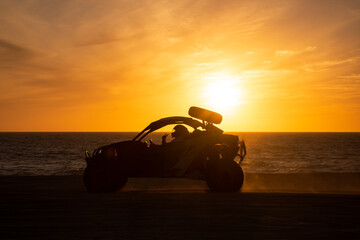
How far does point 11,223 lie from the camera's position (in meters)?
7.41

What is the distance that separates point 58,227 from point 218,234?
2.48 m

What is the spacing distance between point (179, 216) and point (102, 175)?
4.78 m

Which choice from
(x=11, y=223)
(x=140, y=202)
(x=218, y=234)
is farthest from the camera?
(x=140, y=202)

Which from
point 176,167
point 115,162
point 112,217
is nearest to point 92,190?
point 115,162

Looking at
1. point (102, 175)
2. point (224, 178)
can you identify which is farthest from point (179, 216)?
point (102, 175)

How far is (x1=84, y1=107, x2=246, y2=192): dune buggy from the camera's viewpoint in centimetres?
1213

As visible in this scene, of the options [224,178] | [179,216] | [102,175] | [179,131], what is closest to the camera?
[179,216]

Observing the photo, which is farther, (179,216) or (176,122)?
(176,122)

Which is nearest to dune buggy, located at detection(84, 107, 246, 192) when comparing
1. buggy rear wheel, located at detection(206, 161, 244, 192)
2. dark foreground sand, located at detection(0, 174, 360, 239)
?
buggy rear wheel, located at detection(206, 161, 244, 192)

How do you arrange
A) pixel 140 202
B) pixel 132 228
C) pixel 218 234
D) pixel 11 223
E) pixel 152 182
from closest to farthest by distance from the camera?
pixel 218 234 → pixel 132 228 → pixel 11 223 → pixel 140 202 → pixel 152 182

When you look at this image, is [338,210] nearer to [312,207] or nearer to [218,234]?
[312,207]

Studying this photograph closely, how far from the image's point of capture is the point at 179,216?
7.91 m

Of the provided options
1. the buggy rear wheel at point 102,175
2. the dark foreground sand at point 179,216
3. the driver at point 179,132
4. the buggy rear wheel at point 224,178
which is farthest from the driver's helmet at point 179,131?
the dark foreground sand at point 179,216

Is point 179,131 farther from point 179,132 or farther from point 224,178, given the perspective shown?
point 224,178
